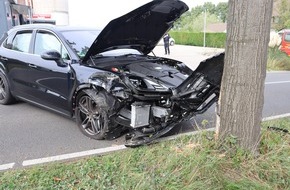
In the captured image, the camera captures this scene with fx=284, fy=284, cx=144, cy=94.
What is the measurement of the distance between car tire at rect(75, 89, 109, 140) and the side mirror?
24.1 inches

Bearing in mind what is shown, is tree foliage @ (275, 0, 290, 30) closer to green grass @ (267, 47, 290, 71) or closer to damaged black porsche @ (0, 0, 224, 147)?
green grass @ (267, 47, 290, 71)

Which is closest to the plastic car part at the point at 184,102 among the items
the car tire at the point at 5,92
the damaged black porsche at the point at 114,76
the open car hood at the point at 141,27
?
the damaged black porsche at the point at 114,76

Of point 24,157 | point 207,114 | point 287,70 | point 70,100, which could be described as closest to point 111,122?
point 70,100

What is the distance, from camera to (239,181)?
266 centimetres

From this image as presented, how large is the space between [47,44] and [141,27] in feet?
5.23

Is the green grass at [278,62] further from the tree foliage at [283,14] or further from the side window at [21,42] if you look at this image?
the tree foliage at [283,14]

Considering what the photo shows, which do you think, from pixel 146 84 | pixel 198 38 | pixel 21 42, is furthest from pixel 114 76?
pixel 198 38

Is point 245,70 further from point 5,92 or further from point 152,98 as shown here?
point 5,92

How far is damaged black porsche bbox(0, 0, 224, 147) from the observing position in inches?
145

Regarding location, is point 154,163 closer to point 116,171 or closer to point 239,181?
point 116,171

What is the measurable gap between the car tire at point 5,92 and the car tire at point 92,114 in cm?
211

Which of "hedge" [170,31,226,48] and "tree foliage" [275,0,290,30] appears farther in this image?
"hedge" [170,31,226,48]

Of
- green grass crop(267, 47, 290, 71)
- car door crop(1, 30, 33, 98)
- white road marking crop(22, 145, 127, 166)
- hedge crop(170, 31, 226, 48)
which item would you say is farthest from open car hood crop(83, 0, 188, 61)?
hedge crop(170, 31, 226, 48)

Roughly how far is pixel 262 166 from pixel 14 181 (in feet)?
8.24
